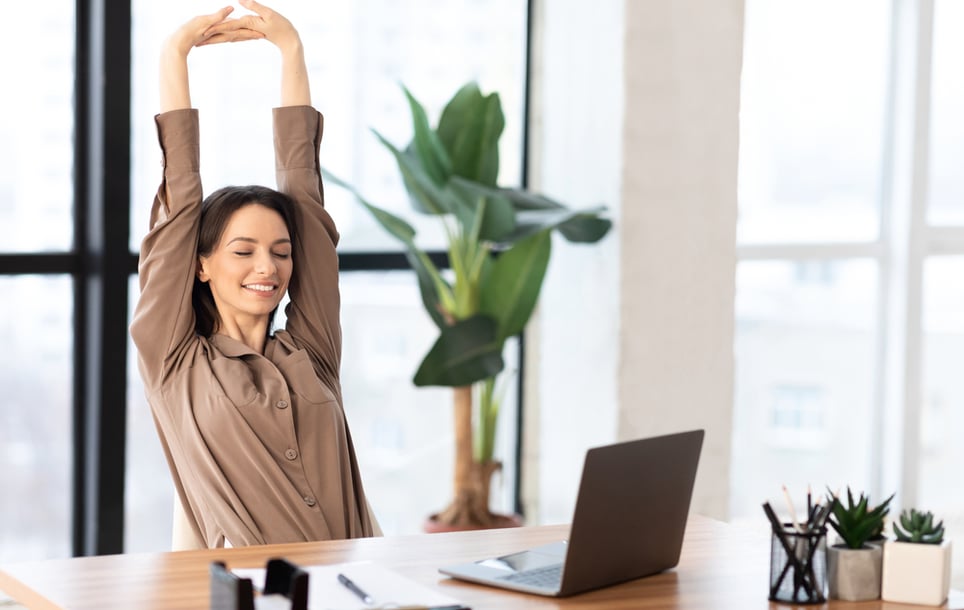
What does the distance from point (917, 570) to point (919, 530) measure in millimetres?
66

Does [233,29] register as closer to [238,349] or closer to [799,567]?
[238,349]

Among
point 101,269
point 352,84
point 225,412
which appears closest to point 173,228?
point 225,412

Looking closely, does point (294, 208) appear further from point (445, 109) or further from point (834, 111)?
point (834, 111)

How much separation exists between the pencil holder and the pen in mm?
615

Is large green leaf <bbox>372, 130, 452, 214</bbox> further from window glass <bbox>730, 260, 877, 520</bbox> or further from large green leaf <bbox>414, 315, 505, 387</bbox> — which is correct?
window glass <bbox>730, 260, 877, 520</bbox>

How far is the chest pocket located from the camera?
2648mm

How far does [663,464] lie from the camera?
2.04 meters

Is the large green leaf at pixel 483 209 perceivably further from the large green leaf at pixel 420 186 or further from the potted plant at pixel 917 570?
the potted plant at pixel 917 570

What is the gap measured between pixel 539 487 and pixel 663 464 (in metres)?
2.64

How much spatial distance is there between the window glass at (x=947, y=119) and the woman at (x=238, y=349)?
3266 millimetres

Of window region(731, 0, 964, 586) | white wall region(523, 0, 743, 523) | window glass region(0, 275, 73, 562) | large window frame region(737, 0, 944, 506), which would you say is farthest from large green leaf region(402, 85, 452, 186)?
large window frame region(737, 0, 944, 506)

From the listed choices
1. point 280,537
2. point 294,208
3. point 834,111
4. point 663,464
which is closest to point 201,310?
point 294,208

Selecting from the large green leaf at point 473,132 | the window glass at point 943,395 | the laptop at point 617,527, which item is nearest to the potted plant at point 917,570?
the laptop at point 617,527

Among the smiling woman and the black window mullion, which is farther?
the black window mullion
